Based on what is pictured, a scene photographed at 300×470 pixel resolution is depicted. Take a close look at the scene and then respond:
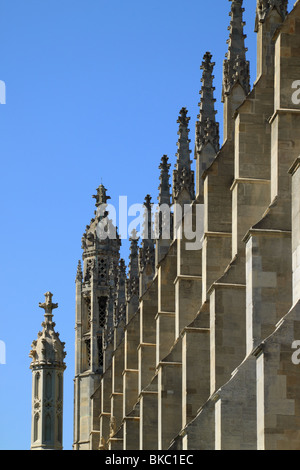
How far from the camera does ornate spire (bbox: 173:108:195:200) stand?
182 ft

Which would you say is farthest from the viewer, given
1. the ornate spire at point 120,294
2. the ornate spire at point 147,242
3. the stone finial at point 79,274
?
the stone finial at point 79,274

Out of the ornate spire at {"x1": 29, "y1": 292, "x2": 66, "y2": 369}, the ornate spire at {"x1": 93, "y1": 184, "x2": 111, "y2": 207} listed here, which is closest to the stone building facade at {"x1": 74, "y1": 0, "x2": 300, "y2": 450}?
the ornate spire at {"x1": 29, "y1": 292, "x2": 66, "y2": 369}

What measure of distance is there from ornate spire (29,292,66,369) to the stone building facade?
149 inches

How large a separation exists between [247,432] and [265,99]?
9.85 meters

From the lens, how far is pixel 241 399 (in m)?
35.3

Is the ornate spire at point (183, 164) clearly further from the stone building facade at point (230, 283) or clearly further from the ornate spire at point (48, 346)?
the ornate spire at point (48, 346)

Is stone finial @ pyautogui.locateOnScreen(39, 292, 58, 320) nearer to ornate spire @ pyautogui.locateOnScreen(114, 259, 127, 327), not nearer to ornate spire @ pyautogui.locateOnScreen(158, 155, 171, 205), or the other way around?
ornate spire @ pyautogui.locateOnScreen(158, 155, 171, 205)

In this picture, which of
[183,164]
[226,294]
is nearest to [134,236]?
[183,164]

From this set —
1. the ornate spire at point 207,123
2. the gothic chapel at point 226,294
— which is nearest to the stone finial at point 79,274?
the gothic chapel at point 226,294

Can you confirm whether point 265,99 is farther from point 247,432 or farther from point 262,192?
point 247,432

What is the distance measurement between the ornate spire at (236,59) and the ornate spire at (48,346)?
8.32 m

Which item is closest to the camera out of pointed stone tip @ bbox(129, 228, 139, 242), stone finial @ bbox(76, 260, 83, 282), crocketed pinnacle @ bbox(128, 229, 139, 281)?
crocketed pinnacle @ bbox(128, 229, 139, 281)

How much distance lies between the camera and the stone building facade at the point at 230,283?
1224 inches
